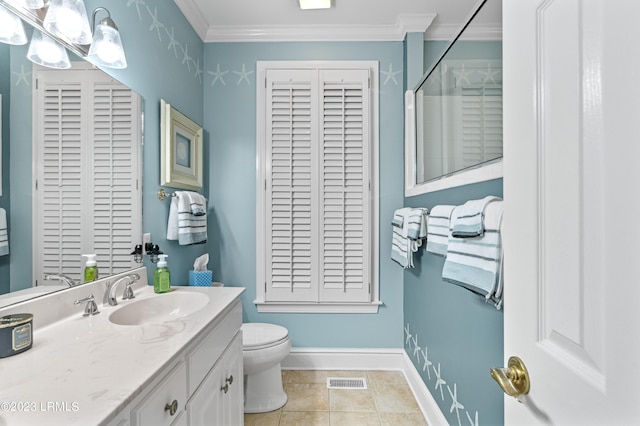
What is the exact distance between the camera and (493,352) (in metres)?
1.13

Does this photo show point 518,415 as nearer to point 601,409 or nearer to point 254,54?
point 601,409

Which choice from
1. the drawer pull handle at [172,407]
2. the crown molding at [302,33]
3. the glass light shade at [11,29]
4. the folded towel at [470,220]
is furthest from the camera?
the crown molding at [302,33]

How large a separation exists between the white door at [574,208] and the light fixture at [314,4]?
5.45 feet

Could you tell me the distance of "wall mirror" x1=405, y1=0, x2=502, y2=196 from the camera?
1176 mm

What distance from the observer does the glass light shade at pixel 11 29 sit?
36.2 inches

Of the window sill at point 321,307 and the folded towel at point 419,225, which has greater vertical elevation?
the folded towel at point 419,225

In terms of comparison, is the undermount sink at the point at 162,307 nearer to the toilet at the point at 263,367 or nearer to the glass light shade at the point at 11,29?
the toilet at the point at 263,367

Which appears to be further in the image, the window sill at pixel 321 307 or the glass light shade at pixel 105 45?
the window sill at pixel 321 307

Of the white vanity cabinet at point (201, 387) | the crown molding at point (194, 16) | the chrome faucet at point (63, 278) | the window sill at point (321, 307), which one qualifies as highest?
the crown molding at point (194, 16)

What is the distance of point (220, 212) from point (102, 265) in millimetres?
1114

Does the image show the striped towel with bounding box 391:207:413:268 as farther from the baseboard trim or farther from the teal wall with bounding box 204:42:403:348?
the baseboard trim

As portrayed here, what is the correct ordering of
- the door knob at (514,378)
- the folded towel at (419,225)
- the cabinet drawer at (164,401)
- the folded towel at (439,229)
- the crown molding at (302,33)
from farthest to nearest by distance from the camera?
the crown molding at (302,33) → the folded towel at (419,225) → the folded towel at (439,229) → the cabinet drawer at (164,401) → the door knob at (514,378)

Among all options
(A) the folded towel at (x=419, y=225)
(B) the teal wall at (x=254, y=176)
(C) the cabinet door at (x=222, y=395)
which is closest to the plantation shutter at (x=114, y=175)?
(C) the cabinet door at (x=222, y=395)

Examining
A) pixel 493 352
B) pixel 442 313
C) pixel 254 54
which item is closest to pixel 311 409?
pixel 442 313
